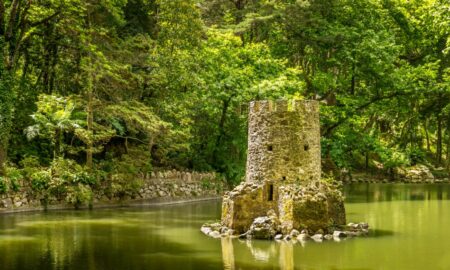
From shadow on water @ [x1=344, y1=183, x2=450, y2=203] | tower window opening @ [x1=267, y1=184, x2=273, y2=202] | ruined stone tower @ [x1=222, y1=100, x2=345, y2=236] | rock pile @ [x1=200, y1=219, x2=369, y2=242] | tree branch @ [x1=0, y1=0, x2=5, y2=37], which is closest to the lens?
rock pile @ [x1=200, y1=219, x2=369, y2=242]

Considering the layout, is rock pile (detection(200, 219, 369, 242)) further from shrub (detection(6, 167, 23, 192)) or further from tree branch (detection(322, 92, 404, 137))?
tree branch (detection(322, 92, 404, 137))

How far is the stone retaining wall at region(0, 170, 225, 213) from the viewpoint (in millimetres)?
26000

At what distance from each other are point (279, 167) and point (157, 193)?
41.7 feet

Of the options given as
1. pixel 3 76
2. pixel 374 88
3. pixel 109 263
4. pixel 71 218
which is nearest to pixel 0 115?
pixel 3 76

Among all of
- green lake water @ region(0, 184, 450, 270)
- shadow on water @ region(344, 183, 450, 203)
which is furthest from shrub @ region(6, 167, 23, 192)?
shadow on water @ region(344, 183, 450, 203)

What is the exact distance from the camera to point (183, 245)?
1772 centimetres

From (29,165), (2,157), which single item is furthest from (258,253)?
(29,165)

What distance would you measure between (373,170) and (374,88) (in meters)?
18.0

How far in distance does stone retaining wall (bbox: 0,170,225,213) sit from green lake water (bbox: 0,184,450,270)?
131 cm

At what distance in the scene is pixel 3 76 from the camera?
26.9m

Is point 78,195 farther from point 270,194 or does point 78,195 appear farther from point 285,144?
point 285,144

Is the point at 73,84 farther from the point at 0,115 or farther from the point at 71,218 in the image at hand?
the point at 71,218

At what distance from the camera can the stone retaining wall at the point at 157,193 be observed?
85.3ft

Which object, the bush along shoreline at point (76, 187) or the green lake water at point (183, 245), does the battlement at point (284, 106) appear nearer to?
the green lake water at point (183, 245)
